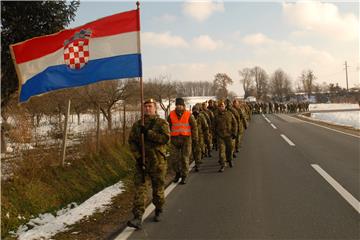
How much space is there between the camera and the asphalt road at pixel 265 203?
192 inches

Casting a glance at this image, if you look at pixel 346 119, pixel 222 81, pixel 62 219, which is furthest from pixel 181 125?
pixel 222 81

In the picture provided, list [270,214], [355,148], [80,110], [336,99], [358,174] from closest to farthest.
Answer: [270,214] < [358,174] < [355,148] < [80,110] < [336,99]

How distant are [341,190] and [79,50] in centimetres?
550

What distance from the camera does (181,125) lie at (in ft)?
28.0

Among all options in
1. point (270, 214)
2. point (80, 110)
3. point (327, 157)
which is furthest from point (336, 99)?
point (270, 214)

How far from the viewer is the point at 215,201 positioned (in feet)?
21.3

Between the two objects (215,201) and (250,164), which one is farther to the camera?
(250,164)

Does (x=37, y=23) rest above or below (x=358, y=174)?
above

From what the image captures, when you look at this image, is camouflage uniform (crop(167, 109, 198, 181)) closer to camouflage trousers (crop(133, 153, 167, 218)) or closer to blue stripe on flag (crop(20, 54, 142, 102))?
camouflage trousers (crop(133, 153, 167, 218))

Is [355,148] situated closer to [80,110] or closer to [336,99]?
[80,110]

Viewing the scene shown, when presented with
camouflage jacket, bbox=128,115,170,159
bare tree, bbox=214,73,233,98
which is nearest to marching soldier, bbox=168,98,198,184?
camouflage jacket, bbox=128,115,170,159

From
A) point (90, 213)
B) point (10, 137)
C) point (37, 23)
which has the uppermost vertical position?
point (37, 23)

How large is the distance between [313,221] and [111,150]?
7.92m

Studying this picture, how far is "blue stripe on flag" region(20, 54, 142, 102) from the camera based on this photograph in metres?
5.95
